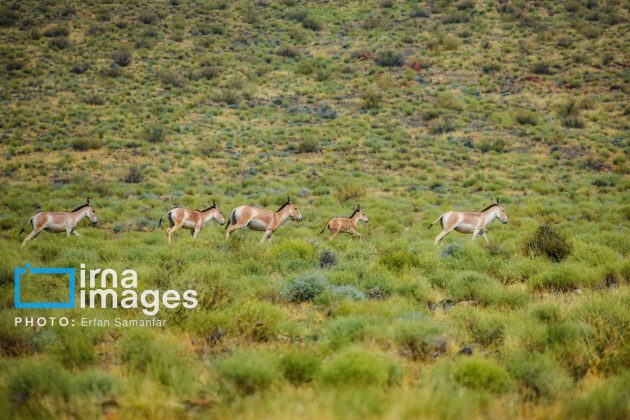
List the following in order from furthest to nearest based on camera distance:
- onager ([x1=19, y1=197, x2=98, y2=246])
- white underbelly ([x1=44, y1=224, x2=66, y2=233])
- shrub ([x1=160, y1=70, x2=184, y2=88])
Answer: shrub ([x1=160, y1=70, x2=184, y2=88])
white underbelly ([x1=44, y1=224, x2=66, y2=233])
onager ([x1=19, y1=197, x2=98, y2=246])

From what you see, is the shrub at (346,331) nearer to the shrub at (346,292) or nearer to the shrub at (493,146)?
the shrub at (346,292)

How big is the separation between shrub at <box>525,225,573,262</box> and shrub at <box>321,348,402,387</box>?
8679mm

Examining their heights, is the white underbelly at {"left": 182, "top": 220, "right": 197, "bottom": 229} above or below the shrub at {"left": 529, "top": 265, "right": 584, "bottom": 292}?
below

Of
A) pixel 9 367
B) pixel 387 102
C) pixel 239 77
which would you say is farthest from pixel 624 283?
pixel 239 77

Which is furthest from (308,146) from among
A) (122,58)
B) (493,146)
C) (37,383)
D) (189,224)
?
(37,383)

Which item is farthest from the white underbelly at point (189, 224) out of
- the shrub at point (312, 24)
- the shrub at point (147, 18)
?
the shrub at point (147, 18)

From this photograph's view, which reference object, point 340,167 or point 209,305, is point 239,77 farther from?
point 209,305

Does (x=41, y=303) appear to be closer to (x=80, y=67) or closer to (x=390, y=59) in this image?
(x=80, y=67)

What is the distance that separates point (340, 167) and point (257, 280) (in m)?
22.3

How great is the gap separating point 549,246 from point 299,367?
9969 mm

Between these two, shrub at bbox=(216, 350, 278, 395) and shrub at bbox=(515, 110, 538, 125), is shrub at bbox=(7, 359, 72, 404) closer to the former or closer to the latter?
shrub at bbox=(216, 350, 278, 395)

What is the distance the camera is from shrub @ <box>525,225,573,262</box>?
12.5 meters

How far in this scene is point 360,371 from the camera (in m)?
5.02

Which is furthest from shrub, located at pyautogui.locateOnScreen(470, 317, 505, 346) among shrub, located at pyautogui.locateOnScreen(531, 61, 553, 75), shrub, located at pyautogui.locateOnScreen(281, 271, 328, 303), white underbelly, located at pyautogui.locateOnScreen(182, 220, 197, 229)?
shrub, located at pyautogui.locateOnScreen(531, 61, 553, 75)
